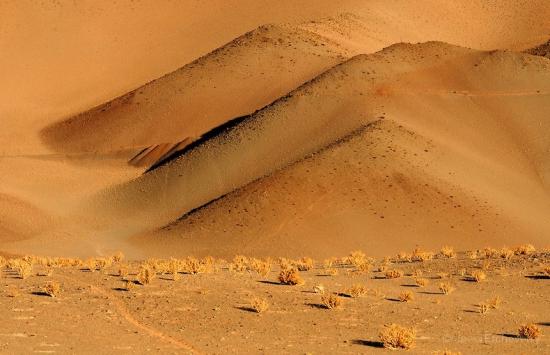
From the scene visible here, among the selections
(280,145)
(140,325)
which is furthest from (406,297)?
(280,145)

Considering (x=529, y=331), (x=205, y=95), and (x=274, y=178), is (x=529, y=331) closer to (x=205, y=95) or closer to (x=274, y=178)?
(x=274, y=178)

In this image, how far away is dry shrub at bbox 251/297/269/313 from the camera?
17438mm

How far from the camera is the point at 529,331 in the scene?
16.1m

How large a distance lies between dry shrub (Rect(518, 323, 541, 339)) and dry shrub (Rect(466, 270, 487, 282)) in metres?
5.73

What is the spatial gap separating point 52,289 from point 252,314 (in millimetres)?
4365

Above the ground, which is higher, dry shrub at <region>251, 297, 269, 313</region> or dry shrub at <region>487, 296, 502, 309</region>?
dry shrub at <region>487, 296, 502, 309</region>

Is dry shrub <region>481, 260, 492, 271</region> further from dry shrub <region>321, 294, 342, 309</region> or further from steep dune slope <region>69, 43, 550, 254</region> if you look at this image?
steep dune slope <region>69, 43, 550, 254</region>

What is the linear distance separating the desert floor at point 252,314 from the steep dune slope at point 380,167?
807 inches

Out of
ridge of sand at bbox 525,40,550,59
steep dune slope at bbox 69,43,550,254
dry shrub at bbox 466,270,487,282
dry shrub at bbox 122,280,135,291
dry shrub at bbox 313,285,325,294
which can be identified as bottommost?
dry shrub at bbox 122,280,135,291

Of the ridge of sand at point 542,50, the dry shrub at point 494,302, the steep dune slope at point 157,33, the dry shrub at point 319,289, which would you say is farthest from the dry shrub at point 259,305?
the ridge of sand at point 542,50

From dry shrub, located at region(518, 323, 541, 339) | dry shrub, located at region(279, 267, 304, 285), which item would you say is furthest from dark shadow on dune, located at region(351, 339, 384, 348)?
dry shrub, located at region(279, 267, 304, 285)

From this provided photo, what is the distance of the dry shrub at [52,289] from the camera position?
18359mm

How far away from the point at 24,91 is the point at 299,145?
1642 inches

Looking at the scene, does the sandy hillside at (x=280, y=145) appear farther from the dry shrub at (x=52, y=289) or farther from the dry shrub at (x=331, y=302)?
the dry shrub at (x=331, y=302)
